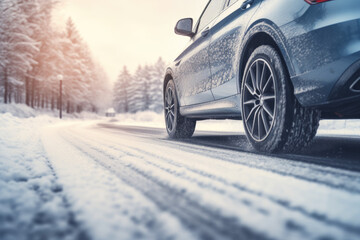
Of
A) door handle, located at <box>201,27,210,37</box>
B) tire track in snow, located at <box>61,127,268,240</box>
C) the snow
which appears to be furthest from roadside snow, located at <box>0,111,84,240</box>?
door handle, located at <box>201,27,210,37</box>

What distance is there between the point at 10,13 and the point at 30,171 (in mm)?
21737

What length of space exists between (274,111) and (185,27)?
2.44 meters

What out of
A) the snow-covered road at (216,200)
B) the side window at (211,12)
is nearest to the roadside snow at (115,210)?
the snow-covered road at (216,200)

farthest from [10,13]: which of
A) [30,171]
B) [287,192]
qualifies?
[287,192]

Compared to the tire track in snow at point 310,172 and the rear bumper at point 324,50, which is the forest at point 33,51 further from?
the tire track in snow at point 310,172

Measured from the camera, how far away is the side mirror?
395cm

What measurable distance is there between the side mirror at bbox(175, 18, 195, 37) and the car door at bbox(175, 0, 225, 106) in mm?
96

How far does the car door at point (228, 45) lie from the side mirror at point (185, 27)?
2.94 ft

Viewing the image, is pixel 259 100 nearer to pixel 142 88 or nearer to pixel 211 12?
pixel 211 12

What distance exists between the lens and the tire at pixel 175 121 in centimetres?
435

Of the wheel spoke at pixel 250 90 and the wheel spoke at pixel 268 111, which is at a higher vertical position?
the wheel spoke at pixel 250 90

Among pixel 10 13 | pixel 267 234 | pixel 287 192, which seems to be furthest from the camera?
pixel 10 13

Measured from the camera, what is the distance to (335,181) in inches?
47.2

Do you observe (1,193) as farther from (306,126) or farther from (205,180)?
(306,126)
